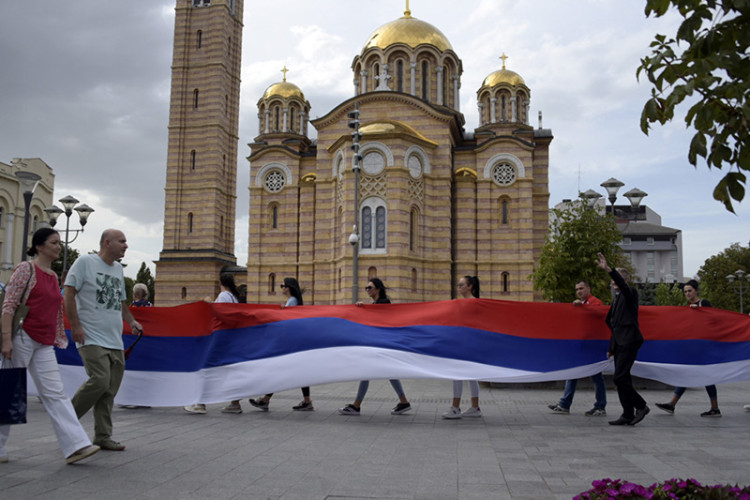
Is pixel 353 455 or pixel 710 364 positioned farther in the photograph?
pixel 710 364

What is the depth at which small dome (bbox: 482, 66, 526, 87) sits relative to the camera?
40.3 metres

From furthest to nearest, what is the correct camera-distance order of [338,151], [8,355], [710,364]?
1. [338,151]
2. [710,364]
3. [8,355]

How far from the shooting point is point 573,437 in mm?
6633

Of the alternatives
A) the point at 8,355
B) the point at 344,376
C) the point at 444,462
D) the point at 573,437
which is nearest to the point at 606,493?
the point at 444,462

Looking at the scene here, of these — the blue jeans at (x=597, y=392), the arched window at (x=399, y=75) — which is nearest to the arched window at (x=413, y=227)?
the arched window at (x=399, y=75)

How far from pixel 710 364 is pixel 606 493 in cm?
659

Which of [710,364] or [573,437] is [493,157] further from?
[573,437]

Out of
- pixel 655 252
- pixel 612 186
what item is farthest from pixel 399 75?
pixel 655 252

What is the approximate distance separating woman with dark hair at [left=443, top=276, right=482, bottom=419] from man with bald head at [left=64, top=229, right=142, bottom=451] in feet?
13.4

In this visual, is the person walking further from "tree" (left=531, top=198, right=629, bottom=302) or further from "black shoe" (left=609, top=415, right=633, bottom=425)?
"tree" (left=531, top=198, right=629, bottom=302)

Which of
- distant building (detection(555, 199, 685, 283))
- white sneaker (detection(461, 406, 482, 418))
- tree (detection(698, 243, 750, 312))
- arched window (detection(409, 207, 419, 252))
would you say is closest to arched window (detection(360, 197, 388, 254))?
arched window (detection(409, 207, 419, 252))

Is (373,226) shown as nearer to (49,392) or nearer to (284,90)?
(284,90)

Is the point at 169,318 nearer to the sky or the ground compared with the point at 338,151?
nearer to the ground

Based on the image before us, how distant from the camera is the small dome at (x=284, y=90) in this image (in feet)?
139
